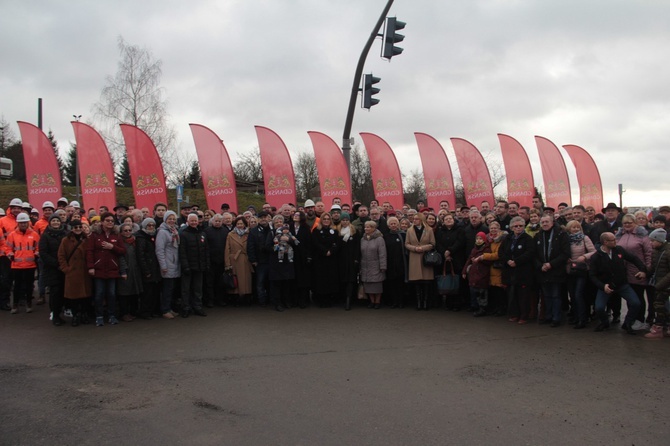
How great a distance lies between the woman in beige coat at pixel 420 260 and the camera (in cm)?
978

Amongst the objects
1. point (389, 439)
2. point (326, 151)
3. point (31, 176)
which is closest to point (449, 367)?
point (389, 439)

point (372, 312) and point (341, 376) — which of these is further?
point (372, 312)

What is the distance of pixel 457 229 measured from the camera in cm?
979

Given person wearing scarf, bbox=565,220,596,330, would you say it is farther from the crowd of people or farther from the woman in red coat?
the woman in red coat

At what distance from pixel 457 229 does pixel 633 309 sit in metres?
3.30

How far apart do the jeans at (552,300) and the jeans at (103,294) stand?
743 cm

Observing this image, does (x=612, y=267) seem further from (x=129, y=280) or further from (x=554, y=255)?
(x=129, y=280)

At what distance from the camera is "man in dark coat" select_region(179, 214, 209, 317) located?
30.4ft

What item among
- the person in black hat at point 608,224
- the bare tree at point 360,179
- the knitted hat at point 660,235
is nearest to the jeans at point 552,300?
the knitted hat at point 660,235

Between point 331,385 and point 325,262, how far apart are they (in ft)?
16.1

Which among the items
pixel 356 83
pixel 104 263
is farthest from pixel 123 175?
pixel 104 263

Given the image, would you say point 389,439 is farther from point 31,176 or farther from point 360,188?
point 360,188

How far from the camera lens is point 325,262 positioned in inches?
400

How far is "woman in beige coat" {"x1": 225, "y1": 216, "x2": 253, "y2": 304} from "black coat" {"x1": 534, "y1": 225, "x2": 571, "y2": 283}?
5.64 m
